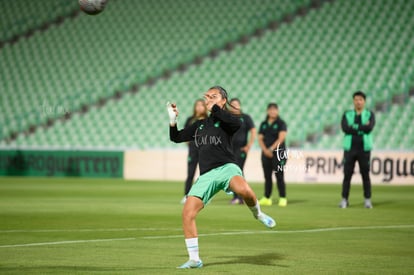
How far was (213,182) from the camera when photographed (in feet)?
30.2

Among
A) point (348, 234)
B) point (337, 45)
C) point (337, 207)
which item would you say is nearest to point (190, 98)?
point (337, 45)

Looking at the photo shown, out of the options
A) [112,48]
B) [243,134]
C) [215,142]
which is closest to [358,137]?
[243,134]

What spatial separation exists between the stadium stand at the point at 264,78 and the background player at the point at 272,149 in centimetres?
1102

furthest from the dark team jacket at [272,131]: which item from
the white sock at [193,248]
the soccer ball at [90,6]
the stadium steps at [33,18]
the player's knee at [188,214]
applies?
the stadium steps at [33,18]

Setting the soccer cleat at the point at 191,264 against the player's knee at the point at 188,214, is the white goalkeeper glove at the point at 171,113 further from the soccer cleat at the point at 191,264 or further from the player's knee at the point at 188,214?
the soccer cleat at the point at 191,264

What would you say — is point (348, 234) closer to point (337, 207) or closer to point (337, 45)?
point (337, 207)

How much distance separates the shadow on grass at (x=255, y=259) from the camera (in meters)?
9.20

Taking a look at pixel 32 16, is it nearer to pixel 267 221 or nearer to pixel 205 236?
pixel 205 236

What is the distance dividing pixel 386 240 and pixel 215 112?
3.74m

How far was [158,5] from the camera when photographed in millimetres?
38250

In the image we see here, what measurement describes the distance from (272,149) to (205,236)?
6669mm

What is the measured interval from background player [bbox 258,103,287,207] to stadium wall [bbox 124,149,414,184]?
22.9 feet

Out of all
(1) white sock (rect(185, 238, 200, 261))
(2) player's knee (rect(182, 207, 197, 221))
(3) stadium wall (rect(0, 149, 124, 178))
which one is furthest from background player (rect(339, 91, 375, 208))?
(3) stadium wall (rect(0, 149, 124, 178))

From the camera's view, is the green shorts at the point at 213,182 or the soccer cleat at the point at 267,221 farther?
the soccer cleat at the point at 267,221
